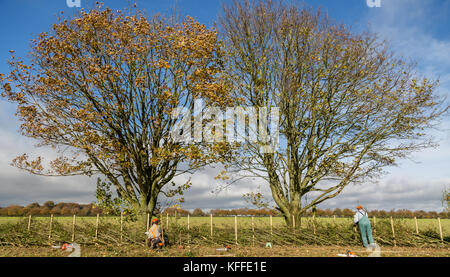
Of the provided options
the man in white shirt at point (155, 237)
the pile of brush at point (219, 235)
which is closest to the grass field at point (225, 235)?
the pile of brush at point (219, 235)

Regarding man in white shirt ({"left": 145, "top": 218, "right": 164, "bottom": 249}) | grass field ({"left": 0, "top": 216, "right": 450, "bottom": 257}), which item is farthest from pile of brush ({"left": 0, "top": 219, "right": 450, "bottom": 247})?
man in white shirt ({"left": 145, "top": 218, "right": 164, "bottom": 249})

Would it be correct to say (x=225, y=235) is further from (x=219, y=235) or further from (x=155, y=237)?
(x=155, y=237)

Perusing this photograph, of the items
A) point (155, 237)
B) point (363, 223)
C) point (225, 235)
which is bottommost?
point (225, 235)

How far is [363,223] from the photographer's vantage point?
1505 cm

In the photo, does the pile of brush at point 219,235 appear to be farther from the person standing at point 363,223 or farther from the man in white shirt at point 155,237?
the man in white shirt at point 155,237

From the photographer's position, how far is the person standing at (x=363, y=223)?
15.0m

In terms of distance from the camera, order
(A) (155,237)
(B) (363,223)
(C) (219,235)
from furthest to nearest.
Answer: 1. (C) (219,235)
2. (B) (363,223)
3. (A) (155,237)

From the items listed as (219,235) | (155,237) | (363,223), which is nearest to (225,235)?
(219,235)

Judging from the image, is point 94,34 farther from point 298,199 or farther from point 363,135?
point 363,135

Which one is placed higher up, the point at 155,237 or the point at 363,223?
the point at 363,223

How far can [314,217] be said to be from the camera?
18016mm

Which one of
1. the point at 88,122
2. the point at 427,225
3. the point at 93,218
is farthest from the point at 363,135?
the point at 93,218

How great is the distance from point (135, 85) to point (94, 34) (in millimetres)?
3340
